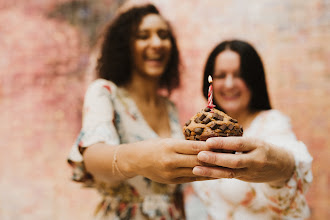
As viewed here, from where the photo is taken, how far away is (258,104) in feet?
5.58

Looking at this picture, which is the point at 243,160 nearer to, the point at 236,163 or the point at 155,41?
the point at 236,163

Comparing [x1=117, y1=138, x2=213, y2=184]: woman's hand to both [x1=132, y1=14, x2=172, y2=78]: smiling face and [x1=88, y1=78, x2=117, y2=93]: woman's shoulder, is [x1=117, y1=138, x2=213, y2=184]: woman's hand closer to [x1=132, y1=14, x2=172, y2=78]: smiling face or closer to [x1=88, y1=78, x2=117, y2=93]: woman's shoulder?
[x1=88, y1=78, x2=117, y2=93]: woman's shoulder

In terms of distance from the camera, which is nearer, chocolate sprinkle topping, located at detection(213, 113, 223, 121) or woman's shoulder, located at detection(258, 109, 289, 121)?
chocolate sprinkle topping, located at detection(213, 113, 223, 121)

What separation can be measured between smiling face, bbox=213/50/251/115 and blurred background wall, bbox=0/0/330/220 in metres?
1.19

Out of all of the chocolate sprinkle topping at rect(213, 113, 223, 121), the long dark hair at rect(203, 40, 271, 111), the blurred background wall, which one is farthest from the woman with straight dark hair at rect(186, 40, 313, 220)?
the blurred background wall

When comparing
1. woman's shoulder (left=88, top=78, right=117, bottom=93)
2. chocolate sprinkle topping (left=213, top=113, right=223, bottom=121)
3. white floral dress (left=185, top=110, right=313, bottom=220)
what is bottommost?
white floral dress (left=185, top=110, right=313, bottom=220)

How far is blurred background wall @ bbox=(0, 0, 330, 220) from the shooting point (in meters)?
2.77

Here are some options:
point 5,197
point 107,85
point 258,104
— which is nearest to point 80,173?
point 107,85

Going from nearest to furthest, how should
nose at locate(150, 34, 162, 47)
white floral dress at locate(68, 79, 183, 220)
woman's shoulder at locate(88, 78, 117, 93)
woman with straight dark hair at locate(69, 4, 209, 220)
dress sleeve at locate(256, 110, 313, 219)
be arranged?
woman with straight dark hair at locate(69, 4, 209, 220)
dress sleeve at locate(256, 110, 313, 219)
white floral dress at locate(68, 79, 183, 220)
woman's shoulder at locate(88, 78, 117, 93)
nose at locate(150, 34, 162, 47)

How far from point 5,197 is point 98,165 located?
2163 mm

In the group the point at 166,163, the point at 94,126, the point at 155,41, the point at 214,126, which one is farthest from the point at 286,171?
the point at 155,41

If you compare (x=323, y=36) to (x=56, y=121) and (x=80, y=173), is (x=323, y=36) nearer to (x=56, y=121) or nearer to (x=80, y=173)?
(x=80, y=173)

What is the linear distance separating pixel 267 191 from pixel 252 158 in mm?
489

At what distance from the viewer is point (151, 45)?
5.57 feet
